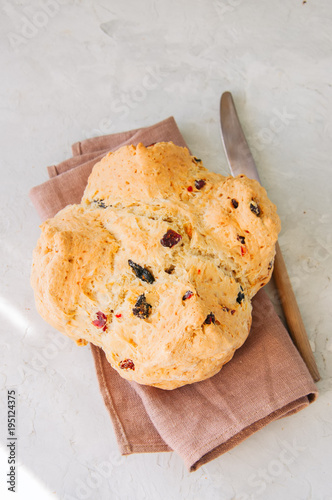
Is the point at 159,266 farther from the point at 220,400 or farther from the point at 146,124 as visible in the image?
the point at 146,124

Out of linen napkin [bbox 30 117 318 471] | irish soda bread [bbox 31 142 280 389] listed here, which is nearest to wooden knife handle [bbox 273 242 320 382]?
linen napkin [bbox 30 117 318 471]

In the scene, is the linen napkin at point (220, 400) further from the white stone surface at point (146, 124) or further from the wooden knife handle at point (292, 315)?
the white stone surface at point (146, 124)

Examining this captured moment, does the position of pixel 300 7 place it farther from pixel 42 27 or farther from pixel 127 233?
pixel 127 233

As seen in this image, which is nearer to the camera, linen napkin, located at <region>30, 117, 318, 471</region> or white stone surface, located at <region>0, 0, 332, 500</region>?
linen napkin, located at <region>30, 117, 318, 471</region>

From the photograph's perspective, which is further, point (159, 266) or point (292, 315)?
point (292, 315)

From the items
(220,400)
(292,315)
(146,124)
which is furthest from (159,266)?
(146,124)

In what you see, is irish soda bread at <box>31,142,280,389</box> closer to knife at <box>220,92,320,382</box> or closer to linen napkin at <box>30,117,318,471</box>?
linen napkin at <box>30,117,318,471</box>
